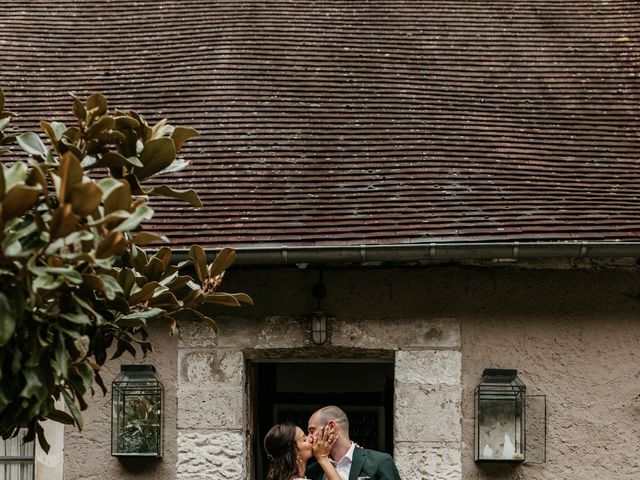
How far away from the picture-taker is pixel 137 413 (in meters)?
6.68

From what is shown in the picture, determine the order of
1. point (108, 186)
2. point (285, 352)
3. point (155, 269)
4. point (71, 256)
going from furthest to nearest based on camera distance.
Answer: point (285, 352) → point (155, 269) → point (108, 186) → point (71, 256)

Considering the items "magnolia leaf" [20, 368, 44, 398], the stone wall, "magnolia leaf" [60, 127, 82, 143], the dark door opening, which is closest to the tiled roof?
the stone wall

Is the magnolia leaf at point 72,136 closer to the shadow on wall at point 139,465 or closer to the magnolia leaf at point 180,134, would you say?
the magnolia leaf at point 180,134

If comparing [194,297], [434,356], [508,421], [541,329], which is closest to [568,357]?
[541,329]

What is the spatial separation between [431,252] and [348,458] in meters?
1.38

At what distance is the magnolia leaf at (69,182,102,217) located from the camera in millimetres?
3273

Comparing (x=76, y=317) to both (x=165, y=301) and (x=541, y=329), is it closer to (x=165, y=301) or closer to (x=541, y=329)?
(x=165, y=301)

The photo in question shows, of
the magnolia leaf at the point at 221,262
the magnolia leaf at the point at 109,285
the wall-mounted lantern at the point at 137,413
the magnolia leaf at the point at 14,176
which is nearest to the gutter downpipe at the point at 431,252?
the wall-mounted lantern at the point at 137,413

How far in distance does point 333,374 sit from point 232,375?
2.92 meters

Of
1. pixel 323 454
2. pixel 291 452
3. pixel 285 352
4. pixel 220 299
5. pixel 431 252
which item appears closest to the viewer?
pixel 220 299

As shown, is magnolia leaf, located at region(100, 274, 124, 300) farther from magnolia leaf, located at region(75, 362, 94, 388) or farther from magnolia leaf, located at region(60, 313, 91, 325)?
magnolia leaf, located at region(75, 362, 94, 388)

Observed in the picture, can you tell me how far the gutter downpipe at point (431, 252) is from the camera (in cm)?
636

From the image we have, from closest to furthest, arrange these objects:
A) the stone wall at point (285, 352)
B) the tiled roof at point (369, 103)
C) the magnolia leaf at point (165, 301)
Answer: the magnolia leaf at point (165, 301)
the stone wall at point (285, 352)
the tiled roof at point (369, 103)

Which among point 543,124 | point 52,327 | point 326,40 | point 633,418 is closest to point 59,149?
point 52,327
